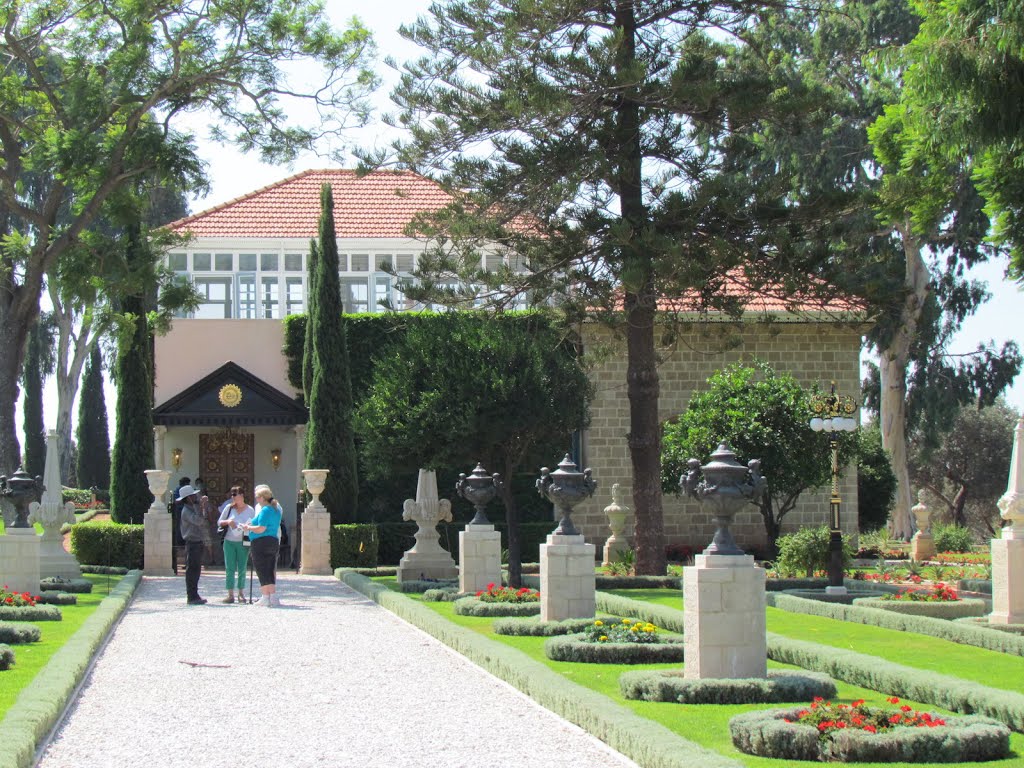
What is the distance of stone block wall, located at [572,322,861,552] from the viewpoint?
2858 centimetres

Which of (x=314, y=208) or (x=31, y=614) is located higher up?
(x=314, y=208)

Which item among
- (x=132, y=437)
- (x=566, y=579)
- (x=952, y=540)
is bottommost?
(x=952, y=540)

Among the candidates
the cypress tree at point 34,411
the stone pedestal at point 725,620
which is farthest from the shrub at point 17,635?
the cypress tree at point 34,411

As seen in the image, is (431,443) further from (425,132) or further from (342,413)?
(342,413)

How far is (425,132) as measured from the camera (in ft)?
69.5

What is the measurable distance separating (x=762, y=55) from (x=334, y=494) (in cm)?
1099

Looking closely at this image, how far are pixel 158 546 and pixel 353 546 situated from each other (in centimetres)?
355

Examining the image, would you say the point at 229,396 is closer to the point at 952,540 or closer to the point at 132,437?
the point at 132,437

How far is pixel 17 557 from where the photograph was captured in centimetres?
1653

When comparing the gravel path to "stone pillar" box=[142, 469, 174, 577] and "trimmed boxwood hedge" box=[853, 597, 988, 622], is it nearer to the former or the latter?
"trimmed boxwood hedge" box=[853, 597, 988, 622]

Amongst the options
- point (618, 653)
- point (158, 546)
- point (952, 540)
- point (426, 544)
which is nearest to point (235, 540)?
point (426, 544)

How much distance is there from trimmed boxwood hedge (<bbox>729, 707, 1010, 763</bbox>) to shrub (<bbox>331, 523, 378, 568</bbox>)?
18511 mm

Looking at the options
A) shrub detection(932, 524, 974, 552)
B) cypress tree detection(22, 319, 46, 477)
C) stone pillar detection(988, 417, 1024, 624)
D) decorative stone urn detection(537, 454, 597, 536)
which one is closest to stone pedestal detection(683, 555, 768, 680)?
decorative stone urn detection(537, 454, 597, 536)

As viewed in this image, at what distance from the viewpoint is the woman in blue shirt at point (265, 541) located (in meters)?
17.5
